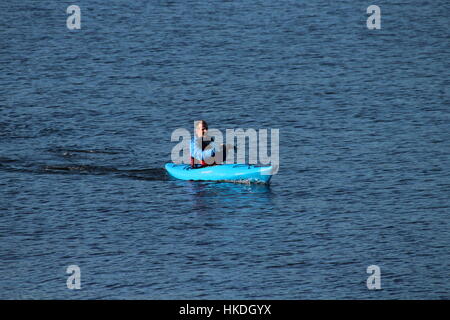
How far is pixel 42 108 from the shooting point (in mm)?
43438

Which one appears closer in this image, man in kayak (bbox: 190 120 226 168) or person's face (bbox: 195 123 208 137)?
person's face (bbox: 195 123 208 137)

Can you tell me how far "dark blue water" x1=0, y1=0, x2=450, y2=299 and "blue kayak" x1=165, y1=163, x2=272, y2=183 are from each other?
0.33 metres

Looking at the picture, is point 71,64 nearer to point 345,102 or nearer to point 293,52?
point 293,52

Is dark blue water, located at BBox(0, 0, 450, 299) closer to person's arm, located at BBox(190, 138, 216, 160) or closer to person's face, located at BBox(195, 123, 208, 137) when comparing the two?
person's arm, located at BBox(190, 138, 216, 160)

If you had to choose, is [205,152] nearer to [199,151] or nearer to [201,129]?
[199,151]

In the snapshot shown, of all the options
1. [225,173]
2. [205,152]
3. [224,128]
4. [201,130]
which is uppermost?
[224,128]

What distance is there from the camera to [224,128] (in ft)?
132

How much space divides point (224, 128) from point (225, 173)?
6631 millimetres

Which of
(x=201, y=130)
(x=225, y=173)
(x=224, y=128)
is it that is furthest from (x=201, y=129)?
(x=224, y=128)

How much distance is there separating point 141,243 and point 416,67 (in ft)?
75.1

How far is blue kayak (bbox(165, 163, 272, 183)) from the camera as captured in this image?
33.4 metres

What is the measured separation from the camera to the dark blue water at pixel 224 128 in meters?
27.4

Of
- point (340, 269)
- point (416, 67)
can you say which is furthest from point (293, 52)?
point (340, 269)

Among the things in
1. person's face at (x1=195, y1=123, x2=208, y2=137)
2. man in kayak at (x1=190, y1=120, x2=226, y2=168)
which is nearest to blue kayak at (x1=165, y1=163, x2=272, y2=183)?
man in kayak at (x1=190, y1=120, x2=226, y2=168)
